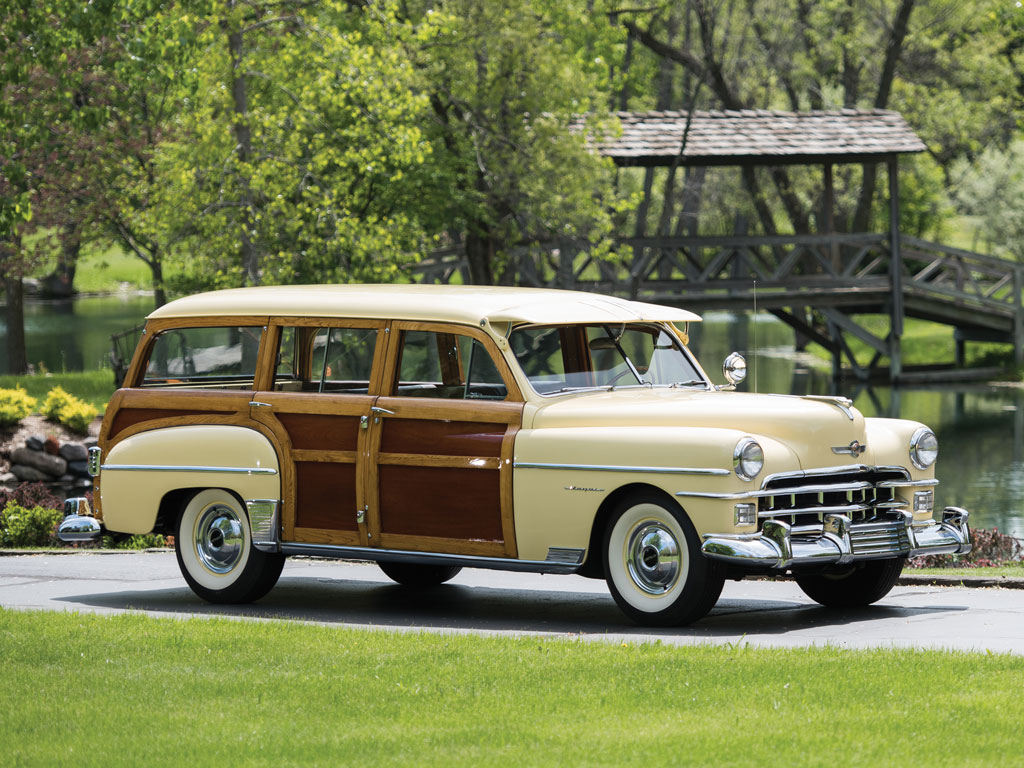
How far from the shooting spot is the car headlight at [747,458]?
354 inches

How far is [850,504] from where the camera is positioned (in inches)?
378

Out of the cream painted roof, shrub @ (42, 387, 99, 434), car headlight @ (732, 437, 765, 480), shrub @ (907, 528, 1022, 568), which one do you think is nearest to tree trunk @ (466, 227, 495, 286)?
shrub @ (42, 387, 99, 434)

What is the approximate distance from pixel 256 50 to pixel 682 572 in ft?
72.0

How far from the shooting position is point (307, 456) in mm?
10461

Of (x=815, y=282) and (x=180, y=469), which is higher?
(x=815, y=282)

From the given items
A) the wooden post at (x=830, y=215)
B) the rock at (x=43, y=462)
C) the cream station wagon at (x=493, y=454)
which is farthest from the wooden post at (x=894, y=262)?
the cream station wagon at (x=493, y=454)

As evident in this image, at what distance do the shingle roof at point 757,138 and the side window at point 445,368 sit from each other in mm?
23313

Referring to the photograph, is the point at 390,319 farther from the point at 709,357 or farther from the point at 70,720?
the point at 709,357

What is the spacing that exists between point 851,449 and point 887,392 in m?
29.4

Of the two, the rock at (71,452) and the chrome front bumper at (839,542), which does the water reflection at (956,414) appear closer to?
the chrome front bumper at (839,542)

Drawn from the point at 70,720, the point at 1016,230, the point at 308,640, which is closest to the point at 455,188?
the point at 308,640

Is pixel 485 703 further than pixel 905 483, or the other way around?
pixel 905 483

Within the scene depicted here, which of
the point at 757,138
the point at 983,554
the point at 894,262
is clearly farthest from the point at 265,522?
the point at 894,262

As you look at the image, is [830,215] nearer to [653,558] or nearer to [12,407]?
[12,407]
